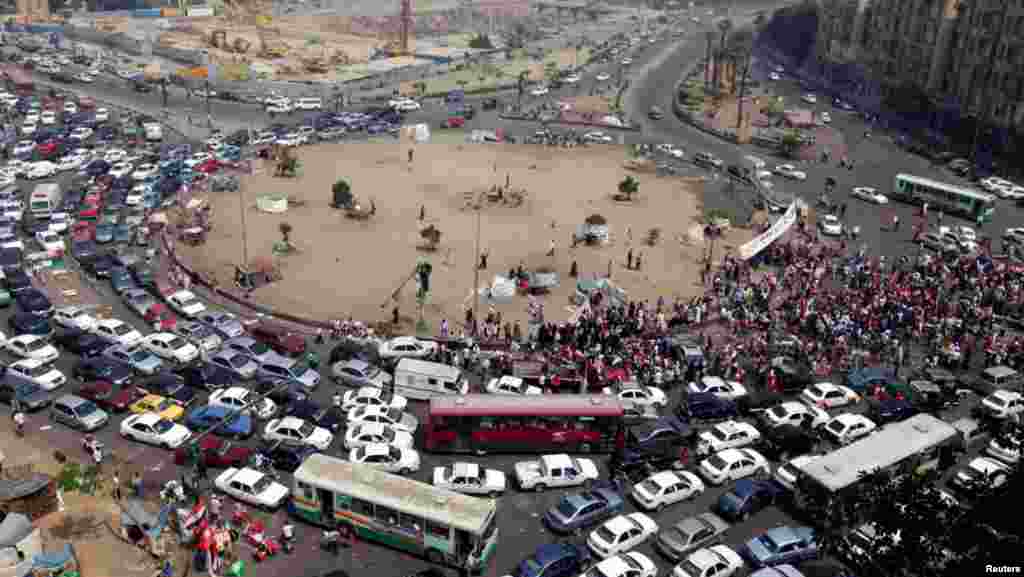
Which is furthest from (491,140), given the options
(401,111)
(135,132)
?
(135,132)

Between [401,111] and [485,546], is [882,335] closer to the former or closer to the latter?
[485,546]

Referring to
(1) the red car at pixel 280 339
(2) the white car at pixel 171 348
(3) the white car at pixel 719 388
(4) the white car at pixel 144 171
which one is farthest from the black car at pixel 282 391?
(4) the white car at pixel 144 171

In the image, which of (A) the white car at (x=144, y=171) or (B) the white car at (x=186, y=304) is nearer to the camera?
(B) the white car at (x=186, y=304)

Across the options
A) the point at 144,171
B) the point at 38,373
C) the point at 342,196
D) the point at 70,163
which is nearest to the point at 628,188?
the point at 342,196

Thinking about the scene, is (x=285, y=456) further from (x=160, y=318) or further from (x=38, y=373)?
(x=160, y=318)

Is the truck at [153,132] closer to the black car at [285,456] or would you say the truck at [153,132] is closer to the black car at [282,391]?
the black car at [282,391]

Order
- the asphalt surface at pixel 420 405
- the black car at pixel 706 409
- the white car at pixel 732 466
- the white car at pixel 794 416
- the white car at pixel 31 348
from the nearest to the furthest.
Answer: the asphalt surface at pixel 420 405
the white car at pixel 732 466
the white car at pixel 794 416
the black car at pixel 706 409
the white car at pixel 31 348

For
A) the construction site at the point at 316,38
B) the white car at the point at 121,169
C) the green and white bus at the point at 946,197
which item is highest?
the construction site at the point at 316,38
